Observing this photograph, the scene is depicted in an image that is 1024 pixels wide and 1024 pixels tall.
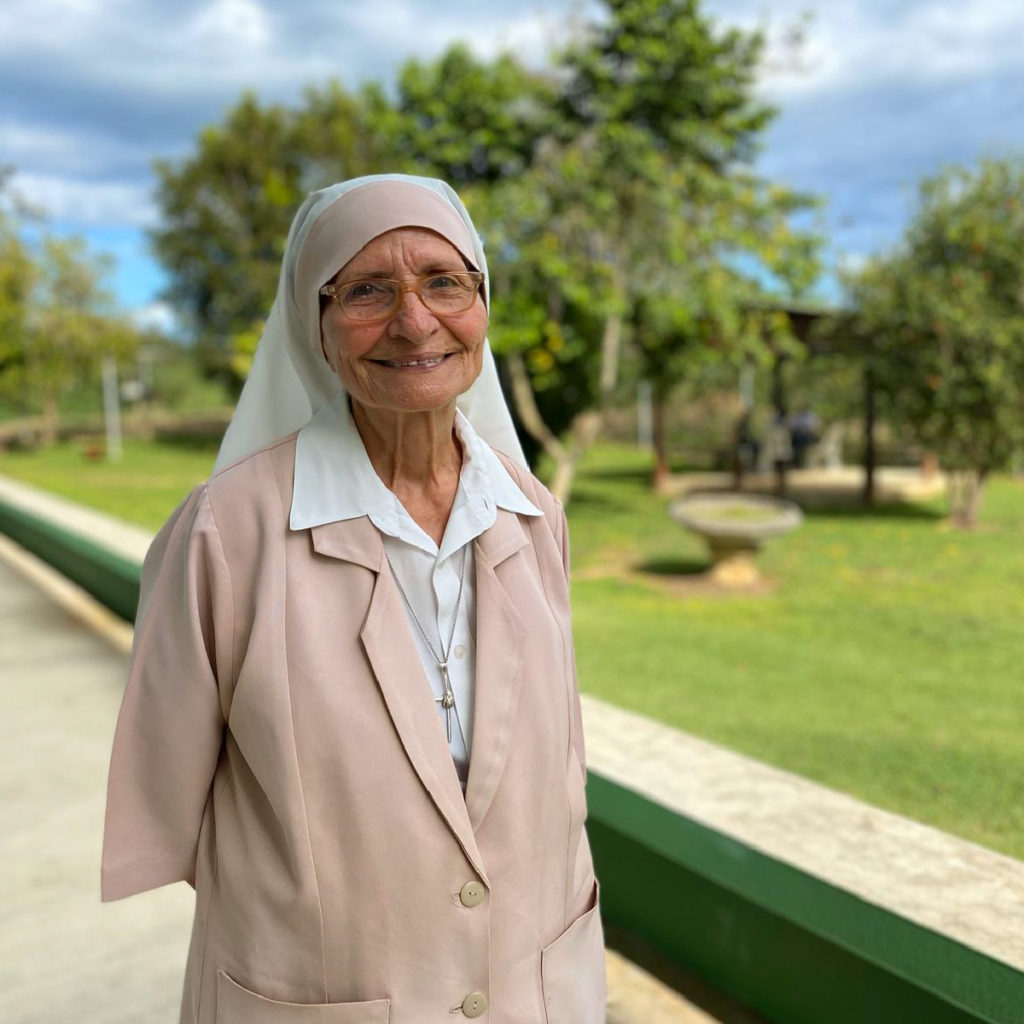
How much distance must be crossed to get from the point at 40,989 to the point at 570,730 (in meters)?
2.14

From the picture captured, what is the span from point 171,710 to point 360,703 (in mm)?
243

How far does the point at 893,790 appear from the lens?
4.48 m

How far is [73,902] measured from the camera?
3324 mm

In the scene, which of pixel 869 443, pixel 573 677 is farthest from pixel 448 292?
pixel 869 443

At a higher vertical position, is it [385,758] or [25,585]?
[385,758]

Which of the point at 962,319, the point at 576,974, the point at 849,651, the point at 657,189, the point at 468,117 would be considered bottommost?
the point at 849,651

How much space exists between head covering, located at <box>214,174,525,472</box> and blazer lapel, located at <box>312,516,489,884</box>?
266 mm

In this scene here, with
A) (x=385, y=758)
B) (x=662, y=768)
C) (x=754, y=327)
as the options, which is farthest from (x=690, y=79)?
(x=385, y=758)

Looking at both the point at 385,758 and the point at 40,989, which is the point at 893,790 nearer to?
the point at 40,989

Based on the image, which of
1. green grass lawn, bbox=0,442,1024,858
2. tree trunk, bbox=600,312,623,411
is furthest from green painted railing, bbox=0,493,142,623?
tree trunk, bbox=600,312,623,411

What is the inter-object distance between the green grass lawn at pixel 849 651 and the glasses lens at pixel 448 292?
9.71 feet

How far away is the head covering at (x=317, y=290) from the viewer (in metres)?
1.35

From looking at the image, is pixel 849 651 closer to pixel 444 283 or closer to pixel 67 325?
pixel 444 283

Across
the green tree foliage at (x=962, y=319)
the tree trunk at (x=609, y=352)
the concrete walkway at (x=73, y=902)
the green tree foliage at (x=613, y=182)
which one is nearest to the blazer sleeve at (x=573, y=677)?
the concrete walkway at (x=73, y=902)
